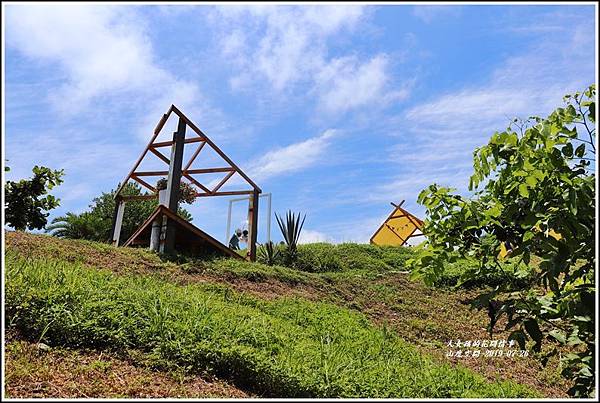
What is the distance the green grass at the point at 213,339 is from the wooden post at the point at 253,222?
4897 millimetres

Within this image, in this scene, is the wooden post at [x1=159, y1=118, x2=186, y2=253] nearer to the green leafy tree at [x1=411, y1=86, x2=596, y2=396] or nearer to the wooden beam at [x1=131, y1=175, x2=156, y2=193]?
the wooden beam at [x1=131, y1=175, x2=156, y2=193]

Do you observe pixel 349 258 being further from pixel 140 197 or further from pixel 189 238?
pixel 140 197

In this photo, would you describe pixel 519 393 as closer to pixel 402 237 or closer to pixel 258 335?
pixel 258 335

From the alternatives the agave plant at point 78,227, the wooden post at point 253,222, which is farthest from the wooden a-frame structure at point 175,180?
the agave plant at point 78,227

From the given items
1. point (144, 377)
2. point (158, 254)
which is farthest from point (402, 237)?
point (144, 377)

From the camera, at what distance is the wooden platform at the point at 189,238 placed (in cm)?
897

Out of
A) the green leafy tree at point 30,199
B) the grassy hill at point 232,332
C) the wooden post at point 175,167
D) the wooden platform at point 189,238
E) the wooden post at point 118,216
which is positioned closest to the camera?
the grassy hill at point 232,332

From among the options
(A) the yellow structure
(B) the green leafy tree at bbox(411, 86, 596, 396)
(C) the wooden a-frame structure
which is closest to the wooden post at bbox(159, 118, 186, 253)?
(C) the wooden a-frame structure

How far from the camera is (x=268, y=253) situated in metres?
11.1

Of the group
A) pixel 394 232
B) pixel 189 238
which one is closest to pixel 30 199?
pixel 189 238

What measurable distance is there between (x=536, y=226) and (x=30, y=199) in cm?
666

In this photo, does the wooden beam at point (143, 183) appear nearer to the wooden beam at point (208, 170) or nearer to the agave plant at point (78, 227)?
the wooden beam at point (208, 170)

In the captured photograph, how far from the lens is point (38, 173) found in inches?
269

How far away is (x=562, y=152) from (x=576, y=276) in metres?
0.59
